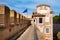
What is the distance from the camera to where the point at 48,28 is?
101 ft

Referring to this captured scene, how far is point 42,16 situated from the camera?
31078mm

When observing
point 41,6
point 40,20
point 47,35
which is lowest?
point 47,35

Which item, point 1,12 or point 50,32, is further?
point 50,32

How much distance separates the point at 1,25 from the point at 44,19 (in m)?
29.0

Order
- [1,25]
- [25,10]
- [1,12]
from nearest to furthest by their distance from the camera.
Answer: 1. [1,12]
2. [1,25]
3. [25,10]

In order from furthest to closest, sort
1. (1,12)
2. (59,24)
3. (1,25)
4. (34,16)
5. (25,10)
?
(59,24), (34,16), (25,10), (1,25), (1,12)

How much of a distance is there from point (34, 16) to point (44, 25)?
7.45 ft

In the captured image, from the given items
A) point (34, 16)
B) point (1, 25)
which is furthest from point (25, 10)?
point (1, 25)

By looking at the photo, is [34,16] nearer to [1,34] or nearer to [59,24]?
[59,24]

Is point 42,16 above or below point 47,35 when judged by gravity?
above

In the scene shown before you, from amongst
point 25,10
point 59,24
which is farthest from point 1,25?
point 59,24

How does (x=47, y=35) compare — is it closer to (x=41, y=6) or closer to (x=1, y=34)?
(x=41, y=6)

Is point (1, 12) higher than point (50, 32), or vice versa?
point (1, 12)

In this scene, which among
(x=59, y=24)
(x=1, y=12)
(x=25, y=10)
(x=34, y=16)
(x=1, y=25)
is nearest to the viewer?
(x=1, y=12)
